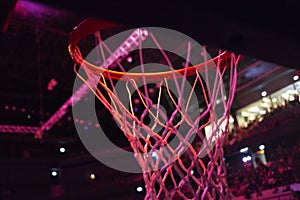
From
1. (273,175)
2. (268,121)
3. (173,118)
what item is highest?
(268,121)

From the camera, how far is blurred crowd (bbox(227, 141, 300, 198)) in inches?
309

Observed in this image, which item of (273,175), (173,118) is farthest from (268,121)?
(173,118)

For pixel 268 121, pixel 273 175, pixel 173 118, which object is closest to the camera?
pixel 173 118

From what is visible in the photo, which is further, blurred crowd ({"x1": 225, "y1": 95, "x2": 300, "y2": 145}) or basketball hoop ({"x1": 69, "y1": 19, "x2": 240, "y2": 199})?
blurred crowd ({"x1": 225, "y1": 95, "x2": 300, "y2": 145})

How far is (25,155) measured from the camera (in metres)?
12.0

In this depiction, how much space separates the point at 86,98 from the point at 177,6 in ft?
28.0

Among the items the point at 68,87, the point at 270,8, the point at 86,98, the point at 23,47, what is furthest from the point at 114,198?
the point at 270,8

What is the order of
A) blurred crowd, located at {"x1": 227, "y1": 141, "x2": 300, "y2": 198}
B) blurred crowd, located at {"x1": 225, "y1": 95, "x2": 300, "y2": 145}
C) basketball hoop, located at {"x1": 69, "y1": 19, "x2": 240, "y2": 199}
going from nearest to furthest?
basketball hoop, located at {"x1": 69, "y1": 19, "x2": 240, "y2": 199}
blurred crowd, located at {"x1": 227, "y1": 141, "x2": 300, "y2": 198}
blurred crowd, located at {"x1": 225, "y1": 95, "x2": 300, "y2": 145}

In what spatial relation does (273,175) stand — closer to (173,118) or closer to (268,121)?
(268,121)

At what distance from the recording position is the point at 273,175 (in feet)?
26.9

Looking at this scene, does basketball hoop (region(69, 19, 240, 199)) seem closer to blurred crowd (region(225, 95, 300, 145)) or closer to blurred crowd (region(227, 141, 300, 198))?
blurred crowd (region(227, 141, 300, 198))

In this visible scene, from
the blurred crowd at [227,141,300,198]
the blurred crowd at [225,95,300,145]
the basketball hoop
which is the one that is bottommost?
the basketball hoop

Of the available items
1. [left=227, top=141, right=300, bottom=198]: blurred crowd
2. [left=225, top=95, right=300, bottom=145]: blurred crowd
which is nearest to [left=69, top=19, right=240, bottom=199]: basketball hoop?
[left=227, top=141, right=300, bottom=198]: blurred crowd

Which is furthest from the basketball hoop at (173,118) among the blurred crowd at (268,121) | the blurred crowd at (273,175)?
the blurred crowd at (268,121)
